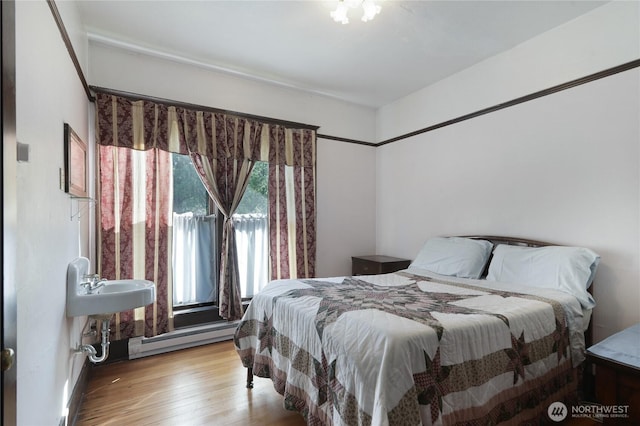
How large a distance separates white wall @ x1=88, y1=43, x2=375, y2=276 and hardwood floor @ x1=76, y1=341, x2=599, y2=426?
173 centimetres

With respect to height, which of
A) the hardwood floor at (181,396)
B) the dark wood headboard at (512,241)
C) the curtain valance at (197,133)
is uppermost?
the curtain valance at (197,133)

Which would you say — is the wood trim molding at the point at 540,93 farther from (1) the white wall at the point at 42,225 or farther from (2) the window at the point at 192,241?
(1) the white wall at the point at 42,225

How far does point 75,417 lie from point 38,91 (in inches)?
76.4

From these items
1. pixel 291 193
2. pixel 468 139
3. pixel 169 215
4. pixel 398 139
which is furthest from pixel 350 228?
pixel 169 215

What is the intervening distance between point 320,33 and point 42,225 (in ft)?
7.76

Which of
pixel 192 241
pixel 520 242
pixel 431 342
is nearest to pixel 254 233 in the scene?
pixel 192 241

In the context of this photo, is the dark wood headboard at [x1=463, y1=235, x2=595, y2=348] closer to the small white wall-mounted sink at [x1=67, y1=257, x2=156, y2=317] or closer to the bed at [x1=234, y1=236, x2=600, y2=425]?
the bed at [x1=234, y1=236, x2=600, y2=425]

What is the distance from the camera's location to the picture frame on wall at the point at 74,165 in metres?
1.78

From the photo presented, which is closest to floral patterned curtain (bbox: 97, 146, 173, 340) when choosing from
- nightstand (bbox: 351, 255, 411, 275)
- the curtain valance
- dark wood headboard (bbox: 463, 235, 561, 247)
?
the curtain valance

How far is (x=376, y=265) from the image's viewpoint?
3.63m

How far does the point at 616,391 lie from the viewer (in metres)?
1.58

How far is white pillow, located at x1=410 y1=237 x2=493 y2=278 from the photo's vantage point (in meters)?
2.74
